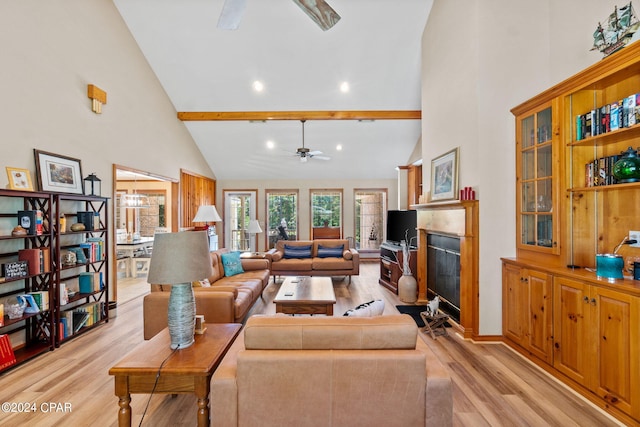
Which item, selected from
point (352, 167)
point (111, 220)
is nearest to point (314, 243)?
point (352, 167)

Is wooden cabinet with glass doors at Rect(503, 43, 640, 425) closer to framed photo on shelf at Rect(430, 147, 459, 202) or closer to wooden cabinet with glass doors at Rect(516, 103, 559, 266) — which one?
wooden cabinet with glass doors at Rect(516, 103, 559, 266)

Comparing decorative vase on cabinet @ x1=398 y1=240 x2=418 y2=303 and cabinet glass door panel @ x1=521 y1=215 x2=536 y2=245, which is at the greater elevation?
cabinet glass door panel @ x1=521 y1=215 x2=536 y2=245

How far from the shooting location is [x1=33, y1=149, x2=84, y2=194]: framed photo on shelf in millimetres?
3406

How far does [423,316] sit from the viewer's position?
387 centimetres

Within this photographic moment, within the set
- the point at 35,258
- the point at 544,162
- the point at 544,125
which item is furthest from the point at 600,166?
the point at 35,258

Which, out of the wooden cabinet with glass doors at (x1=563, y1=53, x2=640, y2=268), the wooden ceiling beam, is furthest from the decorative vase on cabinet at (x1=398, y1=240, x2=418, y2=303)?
the wooden ceiling beam

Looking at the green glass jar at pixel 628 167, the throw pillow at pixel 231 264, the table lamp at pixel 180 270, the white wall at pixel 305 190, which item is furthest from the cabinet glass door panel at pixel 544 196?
the white wall at pixel 305 190

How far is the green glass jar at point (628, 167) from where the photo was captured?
2197mm

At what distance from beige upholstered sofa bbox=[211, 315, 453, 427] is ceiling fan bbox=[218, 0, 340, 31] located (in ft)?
8.93

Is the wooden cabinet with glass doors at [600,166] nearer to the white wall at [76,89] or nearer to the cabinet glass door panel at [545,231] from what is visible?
the cabinet glass door panel at [545,231]

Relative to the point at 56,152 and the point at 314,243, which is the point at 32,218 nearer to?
the point at 56,152

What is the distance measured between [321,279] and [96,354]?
2.85 meters

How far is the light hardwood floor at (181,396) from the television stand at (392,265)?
6.49 feet

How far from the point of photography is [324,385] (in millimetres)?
1650
